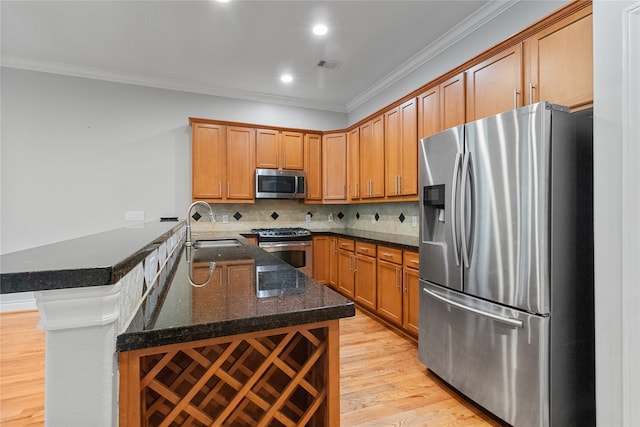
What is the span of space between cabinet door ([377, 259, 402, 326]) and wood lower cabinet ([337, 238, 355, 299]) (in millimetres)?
595

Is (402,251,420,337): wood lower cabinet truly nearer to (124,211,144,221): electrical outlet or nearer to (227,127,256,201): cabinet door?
(227,127,256,201): cabinet door

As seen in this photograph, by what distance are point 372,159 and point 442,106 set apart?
1235 millimetres

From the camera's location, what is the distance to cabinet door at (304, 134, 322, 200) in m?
4.55

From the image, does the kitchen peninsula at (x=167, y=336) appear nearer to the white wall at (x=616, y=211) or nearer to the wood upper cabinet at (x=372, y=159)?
the white wall at (x=616, y=211)

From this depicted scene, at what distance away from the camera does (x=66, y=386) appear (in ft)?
2.00

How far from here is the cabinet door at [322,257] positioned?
4270 millimetres

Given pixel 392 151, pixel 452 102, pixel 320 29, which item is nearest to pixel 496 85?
pixel 452 102

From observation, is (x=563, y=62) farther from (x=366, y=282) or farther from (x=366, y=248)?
(x=366, y=282)

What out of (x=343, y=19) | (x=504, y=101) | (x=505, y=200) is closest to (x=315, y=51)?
(x=343, y=19)

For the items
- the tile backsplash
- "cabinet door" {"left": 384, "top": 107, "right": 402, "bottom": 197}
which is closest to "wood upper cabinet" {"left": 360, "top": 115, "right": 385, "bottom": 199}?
"cabinet door" {"left": 384, "top": 107, "right": 402, "bottom": 197}

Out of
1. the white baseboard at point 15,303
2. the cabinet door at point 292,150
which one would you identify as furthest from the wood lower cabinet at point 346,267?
the white baseboard at point 15,303

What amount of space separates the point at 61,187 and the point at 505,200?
457cm

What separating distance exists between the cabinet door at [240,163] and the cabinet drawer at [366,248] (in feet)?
5.34

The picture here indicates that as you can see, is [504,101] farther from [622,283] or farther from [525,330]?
[525,330]
